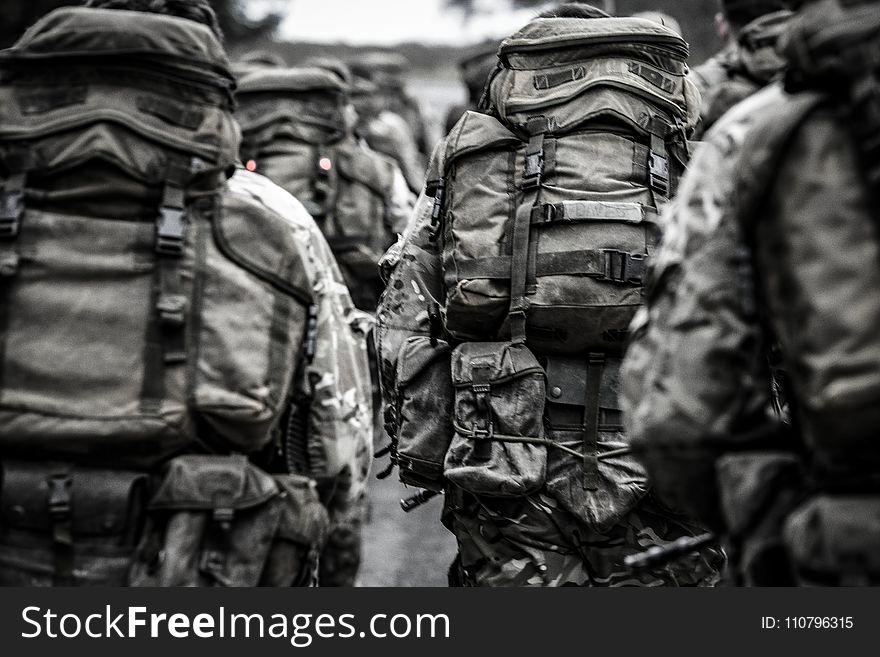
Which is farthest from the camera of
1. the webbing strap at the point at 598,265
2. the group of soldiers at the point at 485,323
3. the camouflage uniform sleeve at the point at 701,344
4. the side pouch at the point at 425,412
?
the side pouch at the point at 425,412

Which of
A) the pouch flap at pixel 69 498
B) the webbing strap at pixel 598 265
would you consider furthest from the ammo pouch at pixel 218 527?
the webbing strap at pixel 598 265

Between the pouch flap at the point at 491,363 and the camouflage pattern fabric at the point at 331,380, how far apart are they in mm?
370

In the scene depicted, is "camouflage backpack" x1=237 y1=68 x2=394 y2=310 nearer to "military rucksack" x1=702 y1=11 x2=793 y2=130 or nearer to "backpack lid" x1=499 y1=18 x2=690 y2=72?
"military rucksack" x1=702 y1=11 x2=793 y2=130

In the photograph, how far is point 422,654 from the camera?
11.5 feet

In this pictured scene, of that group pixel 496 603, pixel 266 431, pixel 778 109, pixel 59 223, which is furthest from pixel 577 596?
pixel 59 223

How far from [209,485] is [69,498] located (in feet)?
1.23

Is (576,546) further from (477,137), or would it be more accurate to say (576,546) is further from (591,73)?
(591,73)

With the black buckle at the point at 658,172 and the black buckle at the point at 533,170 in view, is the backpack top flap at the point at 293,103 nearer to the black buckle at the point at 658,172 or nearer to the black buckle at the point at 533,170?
the black buckle at the point at 533,170

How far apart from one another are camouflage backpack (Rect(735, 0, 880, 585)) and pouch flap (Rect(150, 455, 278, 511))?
5.34 feet

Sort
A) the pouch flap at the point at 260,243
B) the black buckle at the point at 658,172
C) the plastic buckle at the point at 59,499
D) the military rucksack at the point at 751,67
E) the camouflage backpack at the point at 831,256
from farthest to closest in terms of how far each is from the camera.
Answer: the military rucksack at the point at 751,67, the black buckle at the point at 658,172, the pouch flap at the point at 260,243, the plastic buckle at the point at 59,499, the camouflage backpack at the point at 831,256

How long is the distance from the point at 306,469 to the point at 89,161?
1.29m

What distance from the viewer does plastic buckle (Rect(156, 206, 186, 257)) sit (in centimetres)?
366

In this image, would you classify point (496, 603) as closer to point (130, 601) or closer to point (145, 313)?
point (130, 601)

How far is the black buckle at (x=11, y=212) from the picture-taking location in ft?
11.9
